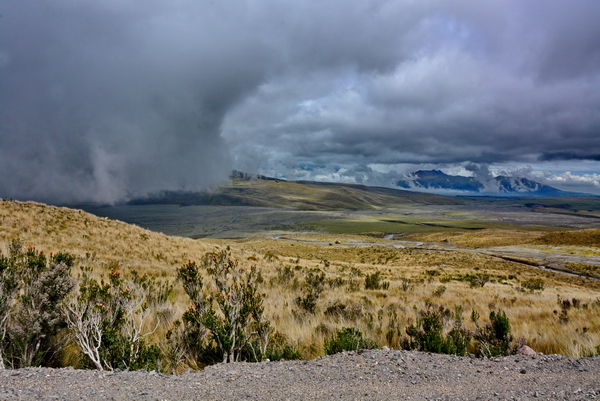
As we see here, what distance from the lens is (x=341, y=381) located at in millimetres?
4105

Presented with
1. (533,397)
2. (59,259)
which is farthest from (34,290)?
(533,397)

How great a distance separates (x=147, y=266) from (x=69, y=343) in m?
11.7

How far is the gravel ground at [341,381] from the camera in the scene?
11.5 ft

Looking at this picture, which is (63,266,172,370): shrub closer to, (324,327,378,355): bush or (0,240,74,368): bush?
(0,240,74,368): bush

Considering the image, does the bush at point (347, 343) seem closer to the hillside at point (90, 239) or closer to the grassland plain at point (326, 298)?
the grassland plain at point (326, 298)

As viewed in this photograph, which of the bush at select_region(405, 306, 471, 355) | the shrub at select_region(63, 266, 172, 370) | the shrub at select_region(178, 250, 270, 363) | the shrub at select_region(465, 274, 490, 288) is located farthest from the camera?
Answer: the shrub at select_region(465, 274, 490, 288)

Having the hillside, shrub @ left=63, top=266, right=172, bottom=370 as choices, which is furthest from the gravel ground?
the hillside

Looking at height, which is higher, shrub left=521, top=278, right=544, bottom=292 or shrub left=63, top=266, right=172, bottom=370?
shrub left=63, top=266, right=172, bottom=370

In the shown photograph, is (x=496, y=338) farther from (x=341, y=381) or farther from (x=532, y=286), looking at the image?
(x=532, y=286)

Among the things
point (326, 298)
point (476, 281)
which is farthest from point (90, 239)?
point (476, 281)

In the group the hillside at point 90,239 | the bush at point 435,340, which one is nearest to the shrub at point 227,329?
the bush at point 435,340

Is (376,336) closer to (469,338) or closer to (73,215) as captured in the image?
(469,338)

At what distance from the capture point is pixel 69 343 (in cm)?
562

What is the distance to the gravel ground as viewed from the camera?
352 centimetres
